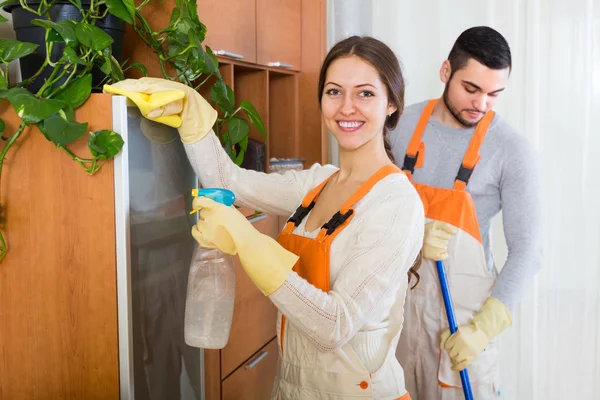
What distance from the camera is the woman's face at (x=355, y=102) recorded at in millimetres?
1530

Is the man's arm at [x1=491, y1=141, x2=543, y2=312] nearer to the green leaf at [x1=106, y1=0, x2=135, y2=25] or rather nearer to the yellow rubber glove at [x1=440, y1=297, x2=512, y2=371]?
the yellow rubber glove at [x1=440, y1=297, x2=512, y2=371]

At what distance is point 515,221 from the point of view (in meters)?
2.02

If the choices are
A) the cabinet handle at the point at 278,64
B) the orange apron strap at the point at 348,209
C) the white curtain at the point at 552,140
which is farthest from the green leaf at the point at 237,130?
the white curtain at the point at 552,140

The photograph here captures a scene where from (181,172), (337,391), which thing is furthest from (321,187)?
(337,391)

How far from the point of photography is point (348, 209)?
148 centimetres

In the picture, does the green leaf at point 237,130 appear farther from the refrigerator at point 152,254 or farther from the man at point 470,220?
the man at point 470,220

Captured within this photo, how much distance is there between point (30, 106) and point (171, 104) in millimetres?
336

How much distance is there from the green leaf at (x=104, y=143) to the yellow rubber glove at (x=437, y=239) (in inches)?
39.8

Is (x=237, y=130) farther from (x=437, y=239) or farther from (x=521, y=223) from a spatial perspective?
(x=521, y=223)

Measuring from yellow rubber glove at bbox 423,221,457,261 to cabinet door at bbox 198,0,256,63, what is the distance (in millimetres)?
912

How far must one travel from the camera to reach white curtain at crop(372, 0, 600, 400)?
278cm

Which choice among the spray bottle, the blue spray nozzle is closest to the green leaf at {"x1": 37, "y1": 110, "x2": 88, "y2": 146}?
the blue spray nozzle

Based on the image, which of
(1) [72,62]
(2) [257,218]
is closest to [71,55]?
(1) [72,62]

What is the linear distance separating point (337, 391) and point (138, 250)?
0.58 m
